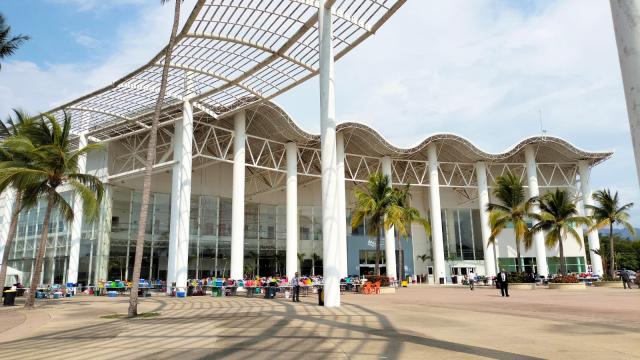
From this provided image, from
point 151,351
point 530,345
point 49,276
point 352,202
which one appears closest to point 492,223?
point 352,202

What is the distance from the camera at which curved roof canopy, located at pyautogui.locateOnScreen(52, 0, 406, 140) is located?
18.2 m

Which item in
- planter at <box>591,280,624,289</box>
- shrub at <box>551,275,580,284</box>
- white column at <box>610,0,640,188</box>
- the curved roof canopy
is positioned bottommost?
planter at <box>591,280,624,289</box>

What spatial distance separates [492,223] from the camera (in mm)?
30297

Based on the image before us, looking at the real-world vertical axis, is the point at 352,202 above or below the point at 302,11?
below

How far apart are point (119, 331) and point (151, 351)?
3365mm

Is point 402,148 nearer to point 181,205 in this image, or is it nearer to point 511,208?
point 511,208

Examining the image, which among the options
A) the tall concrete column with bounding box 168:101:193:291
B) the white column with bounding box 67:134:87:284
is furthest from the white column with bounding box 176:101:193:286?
the white column with bounding box 67:134:87:284

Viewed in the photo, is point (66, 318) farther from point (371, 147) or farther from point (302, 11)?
point (371, 147)

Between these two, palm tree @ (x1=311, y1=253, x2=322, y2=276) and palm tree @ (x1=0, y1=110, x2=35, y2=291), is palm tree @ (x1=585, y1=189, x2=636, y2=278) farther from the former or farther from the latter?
palm tree @ (x1=0, y1=110, x2=35, y2=291)

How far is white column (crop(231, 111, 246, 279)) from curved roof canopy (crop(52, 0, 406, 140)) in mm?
1518

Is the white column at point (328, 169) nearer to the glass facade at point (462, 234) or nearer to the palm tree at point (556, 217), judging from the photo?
the palm tree at point (556, 217)

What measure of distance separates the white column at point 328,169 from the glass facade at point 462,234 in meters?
32.5

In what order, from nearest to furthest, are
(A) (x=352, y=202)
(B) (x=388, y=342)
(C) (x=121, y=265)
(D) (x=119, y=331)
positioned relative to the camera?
1. (B) (x=388, y=342)
2. (D) (x=119, y=331)
3. (C) (x=121, y=265)
4. (A) (x=352, y=202)

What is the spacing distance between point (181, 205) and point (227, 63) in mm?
8784
